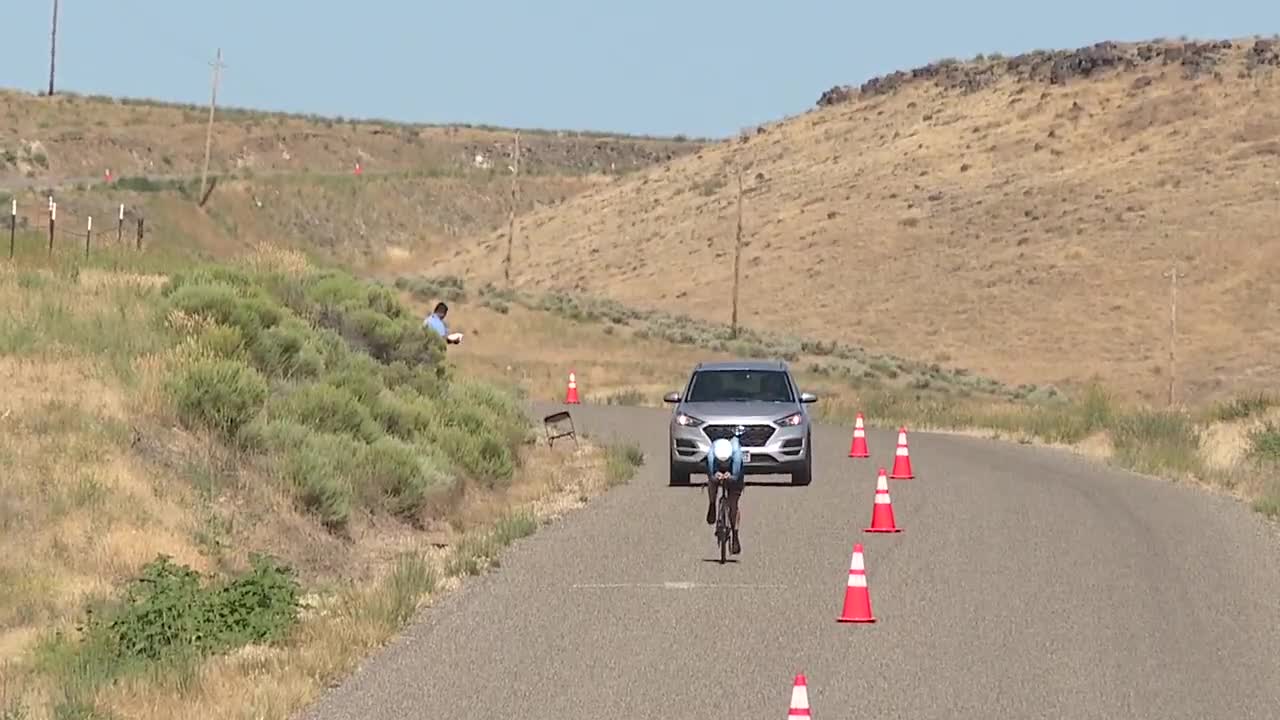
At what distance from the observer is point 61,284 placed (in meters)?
25.1

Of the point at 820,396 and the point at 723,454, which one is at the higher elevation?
the point at 820,396

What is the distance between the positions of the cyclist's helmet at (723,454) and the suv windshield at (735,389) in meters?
8.04

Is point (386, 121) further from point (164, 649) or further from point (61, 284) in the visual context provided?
point (164, 649)

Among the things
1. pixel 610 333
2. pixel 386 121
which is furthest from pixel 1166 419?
pixel 386 121

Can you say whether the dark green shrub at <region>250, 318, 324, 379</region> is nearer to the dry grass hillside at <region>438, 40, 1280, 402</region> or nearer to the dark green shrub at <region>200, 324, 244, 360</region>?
the dark green shrub at <region>200, 324, 244, 360</region>

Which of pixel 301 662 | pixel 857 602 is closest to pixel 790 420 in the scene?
pixel 857 602

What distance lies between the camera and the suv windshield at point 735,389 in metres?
25.8

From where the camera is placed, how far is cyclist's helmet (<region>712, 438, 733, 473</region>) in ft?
57.6

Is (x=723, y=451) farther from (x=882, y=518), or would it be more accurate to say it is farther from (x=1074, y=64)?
(x=1074, y=64)

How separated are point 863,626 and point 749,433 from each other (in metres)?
10.5

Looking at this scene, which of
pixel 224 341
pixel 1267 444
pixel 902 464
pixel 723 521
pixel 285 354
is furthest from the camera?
pixel 1267 444

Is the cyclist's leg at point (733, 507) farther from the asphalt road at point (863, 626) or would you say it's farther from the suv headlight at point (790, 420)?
the suv headlight at point (790, 420)

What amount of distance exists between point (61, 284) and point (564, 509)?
7.24m

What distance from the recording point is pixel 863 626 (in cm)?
1420
